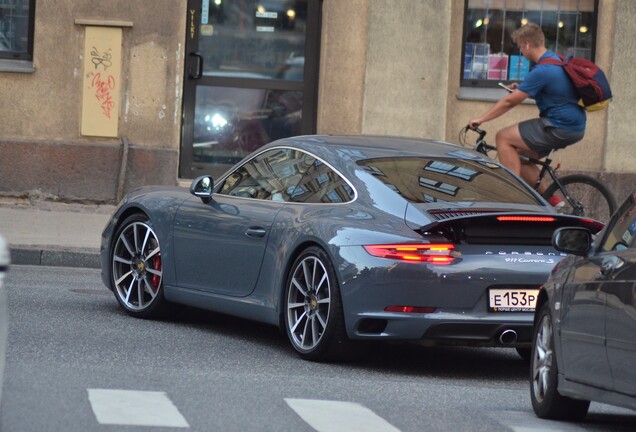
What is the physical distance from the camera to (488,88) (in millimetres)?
18844

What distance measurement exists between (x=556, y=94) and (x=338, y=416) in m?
7.49

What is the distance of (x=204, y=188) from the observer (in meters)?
9.74

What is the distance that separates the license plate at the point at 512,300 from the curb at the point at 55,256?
20.9 ft

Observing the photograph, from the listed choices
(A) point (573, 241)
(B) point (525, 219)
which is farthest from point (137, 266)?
(A) point (573, 241)

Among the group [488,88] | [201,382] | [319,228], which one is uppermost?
[488,88]

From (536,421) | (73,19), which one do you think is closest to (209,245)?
(536,421)

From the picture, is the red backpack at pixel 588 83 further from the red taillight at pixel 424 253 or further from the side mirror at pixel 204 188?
the red taillight at pixel 424 253

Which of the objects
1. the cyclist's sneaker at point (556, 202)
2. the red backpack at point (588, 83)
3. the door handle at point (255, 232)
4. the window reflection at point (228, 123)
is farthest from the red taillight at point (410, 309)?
the window reflection at point (228, 123)

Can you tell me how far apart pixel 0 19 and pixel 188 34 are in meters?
2.40

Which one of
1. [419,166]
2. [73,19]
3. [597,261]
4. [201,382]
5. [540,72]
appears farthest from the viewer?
[73,19]

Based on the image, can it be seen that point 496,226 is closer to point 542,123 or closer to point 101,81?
point 542,123

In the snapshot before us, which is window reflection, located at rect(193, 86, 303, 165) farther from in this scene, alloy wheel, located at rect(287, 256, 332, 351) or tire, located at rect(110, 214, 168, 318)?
alloy wheel, located at rect(287, 256, 332, 351)

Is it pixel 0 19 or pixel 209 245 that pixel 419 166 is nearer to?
pixel 209 245

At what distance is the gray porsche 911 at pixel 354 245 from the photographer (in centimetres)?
805
